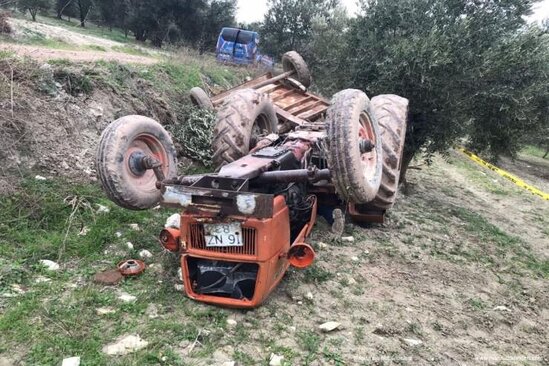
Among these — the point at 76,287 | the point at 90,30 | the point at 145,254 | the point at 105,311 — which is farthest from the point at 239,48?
the point at 105,311

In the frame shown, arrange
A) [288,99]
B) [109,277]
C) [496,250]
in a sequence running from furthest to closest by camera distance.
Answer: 1. [288,99]
2. [496,250]
3. [109,277]

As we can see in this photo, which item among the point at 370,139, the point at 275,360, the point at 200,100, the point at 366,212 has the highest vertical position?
the point at 370,139

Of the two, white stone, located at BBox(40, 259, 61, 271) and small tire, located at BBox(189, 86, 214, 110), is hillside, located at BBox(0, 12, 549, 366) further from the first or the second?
small tire, located at BBox(189, 86, 214, 110)

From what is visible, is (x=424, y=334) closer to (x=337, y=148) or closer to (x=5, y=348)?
(x=337, y=148)

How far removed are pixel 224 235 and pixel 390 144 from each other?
2.19m

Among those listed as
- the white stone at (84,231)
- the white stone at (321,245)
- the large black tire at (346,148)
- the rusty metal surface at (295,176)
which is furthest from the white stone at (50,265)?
the white stone at (321,245)

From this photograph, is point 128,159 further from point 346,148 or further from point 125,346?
point 346,148

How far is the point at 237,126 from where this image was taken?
16.5 feet

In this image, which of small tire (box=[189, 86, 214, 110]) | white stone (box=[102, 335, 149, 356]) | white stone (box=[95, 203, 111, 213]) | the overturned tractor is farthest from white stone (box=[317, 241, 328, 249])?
small tire (box=[189, 86, 214, 110])

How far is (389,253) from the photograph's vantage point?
4.83 metres

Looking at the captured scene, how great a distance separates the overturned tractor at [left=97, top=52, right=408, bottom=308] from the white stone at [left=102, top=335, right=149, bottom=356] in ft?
1.85

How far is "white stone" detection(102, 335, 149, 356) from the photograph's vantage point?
2.79 metres

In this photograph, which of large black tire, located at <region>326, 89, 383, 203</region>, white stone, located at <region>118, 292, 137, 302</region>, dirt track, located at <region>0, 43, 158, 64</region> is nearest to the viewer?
large black tire, located at <region>326, 89, 383, 203</region>

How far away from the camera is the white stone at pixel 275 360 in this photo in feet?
9.34
